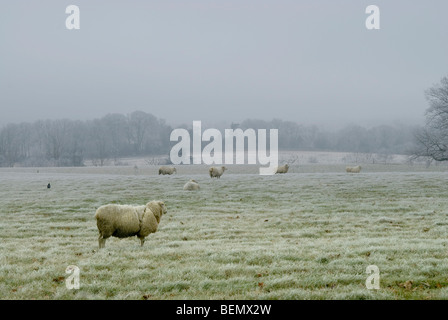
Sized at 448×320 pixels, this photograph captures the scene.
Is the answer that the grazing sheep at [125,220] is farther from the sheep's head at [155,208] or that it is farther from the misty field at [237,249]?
the misty field at [237,249]

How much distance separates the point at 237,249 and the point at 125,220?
3544 millimetres

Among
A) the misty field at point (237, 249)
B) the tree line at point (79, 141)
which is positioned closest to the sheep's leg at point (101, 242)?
the misty field at point (237, 249)

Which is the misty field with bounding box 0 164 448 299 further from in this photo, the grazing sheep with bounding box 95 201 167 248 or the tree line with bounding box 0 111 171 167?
the tree line with bounding box 0 111 171 167

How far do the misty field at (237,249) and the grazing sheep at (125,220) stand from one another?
592mm

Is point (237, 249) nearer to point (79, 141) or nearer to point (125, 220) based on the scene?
point (125, 220)

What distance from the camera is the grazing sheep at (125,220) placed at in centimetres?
1123

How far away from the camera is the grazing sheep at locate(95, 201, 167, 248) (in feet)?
36.8

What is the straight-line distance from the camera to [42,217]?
21.1 m

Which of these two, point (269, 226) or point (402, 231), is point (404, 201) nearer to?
point (402, 231)

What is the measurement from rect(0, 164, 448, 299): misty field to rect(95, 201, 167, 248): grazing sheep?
1.94 ft

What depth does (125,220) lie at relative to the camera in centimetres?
1144

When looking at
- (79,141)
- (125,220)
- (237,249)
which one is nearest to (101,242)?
(125,220)
